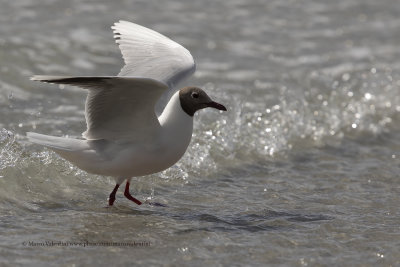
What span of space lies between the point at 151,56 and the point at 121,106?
96 cm

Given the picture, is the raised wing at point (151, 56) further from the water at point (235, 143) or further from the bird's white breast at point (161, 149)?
the water at point (235, 143)

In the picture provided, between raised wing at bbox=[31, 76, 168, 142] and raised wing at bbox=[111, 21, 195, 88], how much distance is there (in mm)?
462

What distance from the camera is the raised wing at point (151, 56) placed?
5.94m

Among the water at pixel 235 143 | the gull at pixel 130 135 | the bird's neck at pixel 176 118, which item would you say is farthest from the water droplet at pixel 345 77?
the bird's neck at pixel 176 118

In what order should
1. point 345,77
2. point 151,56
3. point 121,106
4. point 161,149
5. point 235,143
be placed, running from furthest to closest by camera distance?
point 345,77
point 235,143
point 151,56
point 161,149
point 121,106

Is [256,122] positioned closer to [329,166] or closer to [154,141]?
[329,166]

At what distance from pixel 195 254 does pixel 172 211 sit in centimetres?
101

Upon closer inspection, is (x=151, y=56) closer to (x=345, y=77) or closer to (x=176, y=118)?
(x=176, y=118)

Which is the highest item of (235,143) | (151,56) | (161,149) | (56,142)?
(151,56)

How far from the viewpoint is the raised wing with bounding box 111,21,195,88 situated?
5.94 meters

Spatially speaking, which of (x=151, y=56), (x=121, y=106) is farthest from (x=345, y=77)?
(x=121, y=106)

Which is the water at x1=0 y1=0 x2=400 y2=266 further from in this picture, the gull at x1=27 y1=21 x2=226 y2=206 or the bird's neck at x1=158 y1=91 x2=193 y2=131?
the bird's neck at x1=158 y1=91 x2=193 y2=131

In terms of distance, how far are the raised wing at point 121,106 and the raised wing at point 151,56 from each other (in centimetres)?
46

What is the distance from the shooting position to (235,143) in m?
7.70
